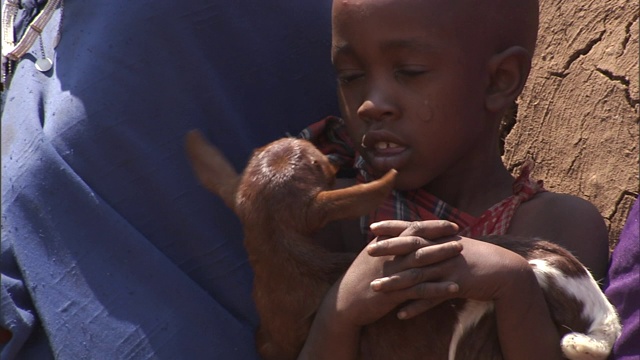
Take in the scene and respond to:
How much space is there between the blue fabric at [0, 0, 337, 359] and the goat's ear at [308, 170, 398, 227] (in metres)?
0.54

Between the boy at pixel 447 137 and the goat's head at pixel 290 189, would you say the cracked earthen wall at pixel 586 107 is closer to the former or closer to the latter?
the boy at pixel 447 137

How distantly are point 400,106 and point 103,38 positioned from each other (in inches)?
33.2

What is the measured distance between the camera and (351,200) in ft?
8.21

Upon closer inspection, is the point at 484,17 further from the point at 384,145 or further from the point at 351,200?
the point at 351,200

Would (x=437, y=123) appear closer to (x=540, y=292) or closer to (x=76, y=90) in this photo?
(x=540, y=292)

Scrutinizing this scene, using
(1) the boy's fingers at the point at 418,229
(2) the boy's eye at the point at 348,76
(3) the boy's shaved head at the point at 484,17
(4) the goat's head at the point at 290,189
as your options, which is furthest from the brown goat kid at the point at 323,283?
(3) the boy's shaved head at the point at 484,17

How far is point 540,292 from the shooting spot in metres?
2.61

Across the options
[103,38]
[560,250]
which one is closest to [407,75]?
[560,250]

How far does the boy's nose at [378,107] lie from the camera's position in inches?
114

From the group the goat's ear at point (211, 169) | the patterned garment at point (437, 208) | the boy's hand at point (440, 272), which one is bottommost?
the patterned garment at point (437, 208)

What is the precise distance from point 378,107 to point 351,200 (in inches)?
17.9

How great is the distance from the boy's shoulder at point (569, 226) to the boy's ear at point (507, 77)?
0.30 m

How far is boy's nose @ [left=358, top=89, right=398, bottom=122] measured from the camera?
2887 millimetres

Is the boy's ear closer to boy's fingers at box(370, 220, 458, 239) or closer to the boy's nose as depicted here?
the boy's nose
